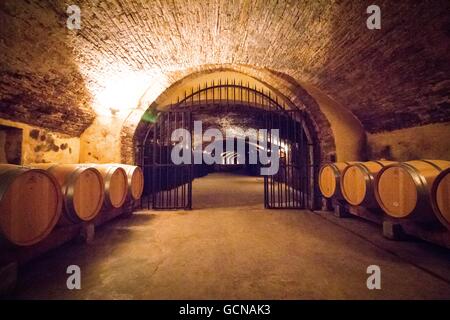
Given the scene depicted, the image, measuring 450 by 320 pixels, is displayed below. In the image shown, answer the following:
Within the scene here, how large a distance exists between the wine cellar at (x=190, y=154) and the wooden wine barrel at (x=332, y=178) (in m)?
0.02

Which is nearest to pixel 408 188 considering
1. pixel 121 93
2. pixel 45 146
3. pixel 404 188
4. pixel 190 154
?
pixel 404 188

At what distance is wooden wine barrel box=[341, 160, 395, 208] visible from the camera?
137 inches

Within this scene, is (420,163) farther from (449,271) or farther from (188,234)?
(188,234)

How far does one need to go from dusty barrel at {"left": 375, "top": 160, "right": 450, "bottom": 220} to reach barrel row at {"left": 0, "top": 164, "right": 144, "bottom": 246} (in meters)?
4.42

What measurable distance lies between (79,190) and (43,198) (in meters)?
0.57

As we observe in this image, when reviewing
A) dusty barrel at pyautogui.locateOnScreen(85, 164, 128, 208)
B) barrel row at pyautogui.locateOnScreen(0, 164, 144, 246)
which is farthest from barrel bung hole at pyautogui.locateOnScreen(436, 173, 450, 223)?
dusty barrel at pyautogui.locateOnScreen(85, 164, 128, 208)

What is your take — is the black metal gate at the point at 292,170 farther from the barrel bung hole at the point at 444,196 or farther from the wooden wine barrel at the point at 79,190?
the wooden wine barrel at the point at 79,190

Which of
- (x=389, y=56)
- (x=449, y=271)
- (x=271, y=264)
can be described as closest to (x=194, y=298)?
(x=271, y=264)

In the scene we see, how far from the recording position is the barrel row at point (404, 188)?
7.60 feet

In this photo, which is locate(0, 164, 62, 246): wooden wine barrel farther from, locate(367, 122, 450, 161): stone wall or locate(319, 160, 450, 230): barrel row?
locate(367, 122, 450, 161): stone wall

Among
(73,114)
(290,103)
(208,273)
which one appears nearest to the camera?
(208,273)

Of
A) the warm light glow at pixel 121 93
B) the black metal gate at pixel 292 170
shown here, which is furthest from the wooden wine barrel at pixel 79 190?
the black metal gate at pixel 292 170
